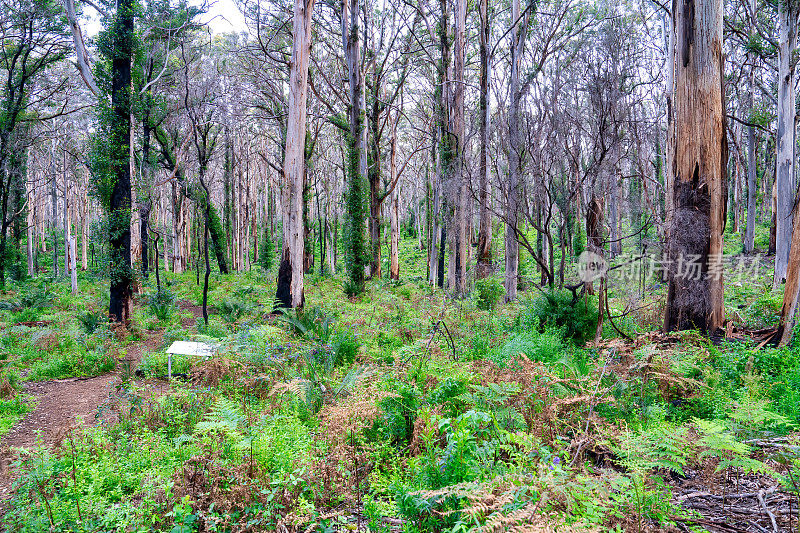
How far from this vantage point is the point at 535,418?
12.6 feet

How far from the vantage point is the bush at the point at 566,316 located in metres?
7.86

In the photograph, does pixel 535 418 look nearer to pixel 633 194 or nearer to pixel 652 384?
pixel 652 384

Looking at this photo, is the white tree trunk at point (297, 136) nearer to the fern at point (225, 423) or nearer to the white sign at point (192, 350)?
the white sign at point (192, 350)

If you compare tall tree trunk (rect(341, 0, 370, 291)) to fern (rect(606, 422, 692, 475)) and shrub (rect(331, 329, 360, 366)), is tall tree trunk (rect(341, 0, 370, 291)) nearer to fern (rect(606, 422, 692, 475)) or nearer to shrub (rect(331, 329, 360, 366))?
shrub (rect(331, 329, 360, 366))

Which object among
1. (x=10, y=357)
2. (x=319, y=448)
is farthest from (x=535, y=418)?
(x=10, y=357)

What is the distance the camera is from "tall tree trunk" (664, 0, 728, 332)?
603cm

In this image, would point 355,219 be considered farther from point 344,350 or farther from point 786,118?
point 786,118

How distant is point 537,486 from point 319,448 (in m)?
2.13

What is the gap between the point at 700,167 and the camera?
6.06 metres

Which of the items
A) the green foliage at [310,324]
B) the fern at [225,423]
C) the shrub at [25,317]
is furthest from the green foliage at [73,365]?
the shrub at [25,317]

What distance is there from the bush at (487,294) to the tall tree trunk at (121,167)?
377 inches

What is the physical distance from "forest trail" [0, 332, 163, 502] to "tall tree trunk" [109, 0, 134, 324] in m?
4.25

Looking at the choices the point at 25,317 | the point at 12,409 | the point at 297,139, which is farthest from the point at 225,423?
the point at 25,317

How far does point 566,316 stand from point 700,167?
127 inches
